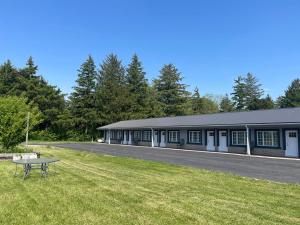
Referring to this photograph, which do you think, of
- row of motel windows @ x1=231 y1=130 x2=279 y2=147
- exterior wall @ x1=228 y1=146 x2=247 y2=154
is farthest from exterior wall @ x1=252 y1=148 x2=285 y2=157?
exterior wall @ x1=228 y1=146 x2=247 y2=154

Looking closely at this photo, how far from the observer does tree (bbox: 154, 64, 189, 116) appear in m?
75.1

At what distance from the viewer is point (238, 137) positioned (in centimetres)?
2948

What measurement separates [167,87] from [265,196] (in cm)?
6858

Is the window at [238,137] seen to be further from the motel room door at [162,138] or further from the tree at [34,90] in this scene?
the tree at [34,90]

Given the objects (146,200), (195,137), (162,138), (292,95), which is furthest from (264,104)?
(146,200)

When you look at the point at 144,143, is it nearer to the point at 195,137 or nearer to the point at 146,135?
the point at 146,135

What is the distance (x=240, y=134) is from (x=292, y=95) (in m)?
54.6

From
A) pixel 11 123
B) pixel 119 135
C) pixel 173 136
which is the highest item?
pixel 11 123

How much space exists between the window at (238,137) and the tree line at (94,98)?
36.5m

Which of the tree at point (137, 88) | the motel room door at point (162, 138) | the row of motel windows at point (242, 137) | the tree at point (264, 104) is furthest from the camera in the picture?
the tree at point (264, 104)

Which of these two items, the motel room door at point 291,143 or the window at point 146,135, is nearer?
the motel room door at point 291,143

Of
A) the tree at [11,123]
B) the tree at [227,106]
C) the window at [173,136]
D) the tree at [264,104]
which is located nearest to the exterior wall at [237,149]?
the window at [173,136]

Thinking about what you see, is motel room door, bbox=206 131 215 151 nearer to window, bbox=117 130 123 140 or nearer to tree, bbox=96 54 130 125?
window, bbox=117 130 123 140

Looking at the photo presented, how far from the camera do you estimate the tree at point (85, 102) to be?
62.4 metres
